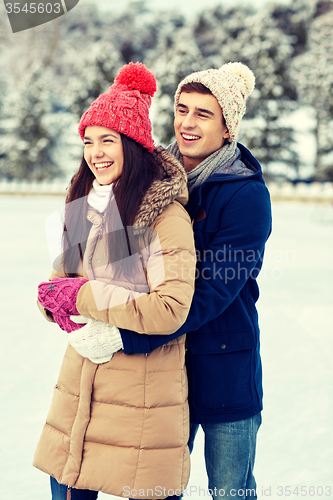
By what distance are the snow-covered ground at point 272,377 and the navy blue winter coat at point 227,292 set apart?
2.64 feet

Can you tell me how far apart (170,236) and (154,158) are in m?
0.25

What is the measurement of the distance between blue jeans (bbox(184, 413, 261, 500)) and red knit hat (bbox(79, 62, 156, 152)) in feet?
2.61

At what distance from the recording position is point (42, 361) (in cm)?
312

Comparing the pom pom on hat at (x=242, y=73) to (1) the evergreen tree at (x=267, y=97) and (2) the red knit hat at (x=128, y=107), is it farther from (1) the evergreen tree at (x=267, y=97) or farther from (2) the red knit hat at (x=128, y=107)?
(1) the evergreen tree at (x=267, y=97)

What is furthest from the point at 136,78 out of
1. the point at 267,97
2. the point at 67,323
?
the point at 267,97

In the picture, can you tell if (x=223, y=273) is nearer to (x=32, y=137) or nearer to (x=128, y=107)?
(x=128, y=107)

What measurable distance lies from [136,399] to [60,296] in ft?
1.03

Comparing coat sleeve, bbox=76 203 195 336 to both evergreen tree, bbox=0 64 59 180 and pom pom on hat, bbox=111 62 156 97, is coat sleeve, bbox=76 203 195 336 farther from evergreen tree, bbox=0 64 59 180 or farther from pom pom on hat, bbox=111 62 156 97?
evergreen tree, bbox=0 64 59 180

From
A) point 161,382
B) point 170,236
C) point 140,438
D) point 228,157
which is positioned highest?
point 228,157

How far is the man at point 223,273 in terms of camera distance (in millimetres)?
1238

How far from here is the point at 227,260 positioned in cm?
122

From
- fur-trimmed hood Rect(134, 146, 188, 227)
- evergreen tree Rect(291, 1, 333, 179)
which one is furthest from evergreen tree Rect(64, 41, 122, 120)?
fur-trimmed hood Rect(134, 146, 188, 227)

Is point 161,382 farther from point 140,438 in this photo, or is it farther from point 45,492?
point 45,492

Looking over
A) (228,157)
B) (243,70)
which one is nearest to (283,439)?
(228,157)
